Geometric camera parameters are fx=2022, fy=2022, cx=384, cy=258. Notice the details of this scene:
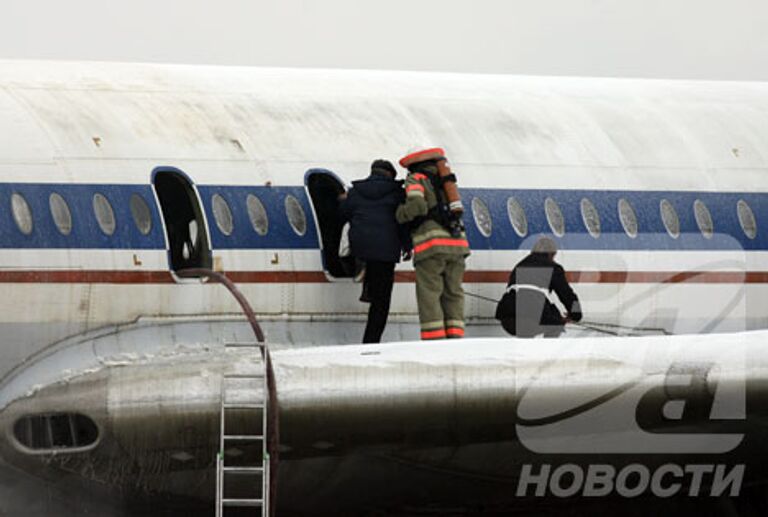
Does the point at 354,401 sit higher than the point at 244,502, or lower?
higher

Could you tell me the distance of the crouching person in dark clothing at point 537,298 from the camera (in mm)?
18500

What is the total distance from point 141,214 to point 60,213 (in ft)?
2.47

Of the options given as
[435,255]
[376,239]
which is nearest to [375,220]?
[376,239]

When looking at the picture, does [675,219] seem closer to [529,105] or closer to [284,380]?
[529,105]

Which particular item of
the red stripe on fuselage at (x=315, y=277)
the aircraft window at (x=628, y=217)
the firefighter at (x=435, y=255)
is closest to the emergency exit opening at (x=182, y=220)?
the red stripe on fuselage at (x=315, y=277)

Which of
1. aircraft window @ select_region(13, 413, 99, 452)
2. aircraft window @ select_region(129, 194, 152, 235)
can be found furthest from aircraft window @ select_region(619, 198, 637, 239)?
aircraft window @ select_region(13, 413, 99, 452)

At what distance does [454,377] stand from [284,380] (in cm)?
138

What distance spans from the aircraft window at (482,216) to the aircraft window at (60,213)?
4060mm

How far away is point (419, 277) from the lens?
17844mm

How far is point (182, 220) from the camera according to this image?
17.7 m

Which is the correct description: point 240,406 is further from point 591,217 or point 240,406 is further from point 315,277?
point 591,217

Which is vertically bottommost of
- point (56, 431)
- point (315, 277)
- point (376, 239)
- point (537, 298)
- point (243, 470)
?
point (243, 470)

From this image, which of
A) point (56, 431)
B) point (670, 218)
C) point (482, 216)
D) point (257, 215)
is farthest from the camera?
point (670, 218)

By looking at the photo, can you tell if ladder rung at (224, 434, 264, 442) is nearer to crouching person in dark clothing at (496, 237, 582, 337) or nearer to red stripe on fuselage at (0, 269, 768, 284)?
red stripe on fuselage at (0, 269, 768, 284)
